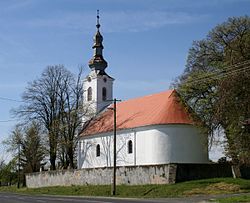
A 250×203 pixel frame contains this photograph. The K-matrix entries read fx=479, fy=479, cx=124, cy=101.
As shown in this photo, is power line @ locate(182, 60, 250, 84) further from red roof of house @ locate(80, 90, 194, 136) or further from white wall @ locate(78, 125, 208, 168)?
white wall @ locate(78, 125, 208, 168)

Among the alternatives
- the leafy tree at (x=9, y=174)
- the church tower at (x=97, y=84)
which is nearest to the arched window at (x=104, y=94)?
the church tower at (x=97, y=84)

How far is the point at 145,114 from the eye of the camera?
53.4 m

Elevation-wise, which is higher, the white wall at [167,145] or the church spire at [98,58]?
the church spire at [98,58]

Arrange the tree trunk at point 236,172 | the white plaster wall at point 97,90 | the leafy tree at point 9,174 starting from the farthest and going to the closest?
1. the leafy tree at point 9,174
2. the white plaster wall at point 97,90
3. the tree trunk at point 236,172

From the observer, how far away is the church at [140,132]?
1925 inches

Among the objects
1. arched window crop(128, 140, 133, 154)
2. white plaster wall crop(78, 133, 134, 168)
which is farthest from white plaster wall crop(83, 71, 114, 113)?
arched window crop(128, 140, 133, 154)

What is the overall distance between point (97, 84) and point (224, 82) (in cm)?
2968

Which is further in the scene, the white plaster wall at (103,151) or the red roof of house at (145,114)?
the white plaster wall at (103,151)

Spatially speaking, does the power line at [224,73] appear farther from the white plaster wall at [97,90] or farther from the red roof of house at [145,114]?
the white plaster wall at [97,90]

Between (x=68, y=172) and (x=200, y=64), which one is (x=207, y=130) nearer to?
(x=200, y=64)

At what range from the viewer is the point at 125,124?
2173 inches

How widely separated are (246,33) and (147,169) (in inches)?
593

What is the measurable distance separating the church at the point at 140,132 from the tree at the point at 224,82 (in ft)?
10.2

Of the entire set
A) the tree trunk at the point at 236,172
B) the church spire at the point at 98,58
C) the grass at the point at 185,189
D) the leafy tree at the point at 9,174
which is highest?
the church spire at the point at 98,58
